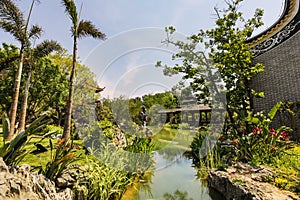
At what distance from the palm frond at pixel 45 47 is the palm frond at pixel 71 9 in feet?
10.1

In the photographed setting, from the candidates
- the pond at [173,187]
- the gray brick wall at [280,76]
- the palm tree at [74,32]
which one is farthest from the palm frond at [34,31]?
the gray brick wall at [280,76]

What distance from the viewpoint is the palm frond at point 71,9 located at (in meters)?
5.52

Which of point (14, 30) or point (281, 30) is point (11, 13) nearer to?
point (14, 30)

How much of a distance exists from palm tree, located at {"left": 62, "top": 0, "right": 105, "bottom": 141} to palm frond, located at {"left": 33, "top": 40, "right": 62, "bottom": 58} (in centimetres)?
294

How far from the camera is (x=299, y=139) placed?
19.9 ft

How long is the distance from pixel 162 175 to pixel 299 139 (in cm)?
475

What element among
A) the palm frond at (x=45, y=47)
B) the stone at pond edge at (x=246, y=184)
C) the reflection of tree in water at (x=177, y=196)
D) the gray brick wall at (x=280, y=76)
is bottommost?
the reflection of tree in water at (x=177, y=196)

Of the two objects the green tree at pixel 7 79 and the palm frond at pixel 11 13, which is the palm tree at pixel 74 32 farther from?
the green tree at pixel 7 79

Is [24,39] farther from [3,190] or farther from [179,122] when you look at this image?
[179,122]

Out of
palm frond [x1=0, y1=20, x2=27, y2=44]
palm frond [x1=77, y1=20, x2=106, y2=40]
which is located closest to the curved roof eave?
palm frond [x1=77, y1=20, x2=106, y2=40]

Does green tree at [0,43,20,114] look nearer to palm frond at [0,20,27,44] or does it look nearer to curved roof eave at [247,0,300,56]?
palm frond at [0,20,27,44]

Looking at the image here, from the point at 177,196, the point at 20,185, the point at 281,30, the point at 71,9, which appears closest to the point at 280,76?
the point at 281,30

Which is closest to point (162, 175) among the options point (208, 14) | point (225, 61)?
point (225, 61)

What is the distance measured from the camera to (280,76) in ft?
21.6
